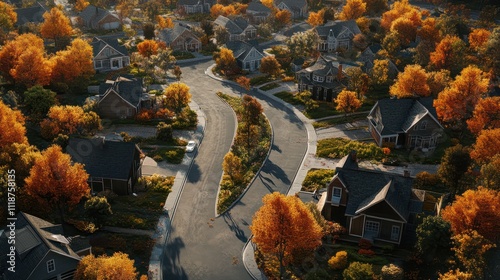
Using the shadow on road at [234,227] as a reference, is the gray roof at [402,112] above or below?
above

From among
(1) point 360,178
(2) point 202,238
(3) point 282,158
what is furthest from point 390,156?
(2) point 202,238

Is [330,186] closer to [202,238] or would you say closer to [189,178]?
[202,238]

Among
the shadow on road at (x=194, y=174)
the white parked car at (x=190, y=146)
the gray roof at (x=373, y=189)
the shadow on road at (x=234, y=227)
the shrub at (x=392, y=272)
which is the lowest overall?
the shadow on road at (x=194, y=174)

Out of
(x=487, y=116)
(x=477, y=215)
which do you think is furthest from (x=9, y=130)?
(x=487, y=116)

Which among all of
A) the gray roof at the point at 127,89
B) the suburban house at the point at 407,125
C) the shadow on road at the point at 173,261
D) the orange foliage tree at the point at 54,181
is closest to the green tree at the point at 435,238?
the shadow on road at the point at 173,261

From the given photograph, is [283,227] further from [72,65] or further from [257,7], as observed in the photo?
[257,7]

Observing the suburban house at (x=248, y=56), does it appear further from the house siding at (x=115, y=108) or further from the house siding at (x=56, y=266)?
the house siding at (x=56, y=266)

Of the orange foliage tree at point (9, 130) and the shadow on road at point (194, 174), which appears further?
the shadow on road at point (194, 174)

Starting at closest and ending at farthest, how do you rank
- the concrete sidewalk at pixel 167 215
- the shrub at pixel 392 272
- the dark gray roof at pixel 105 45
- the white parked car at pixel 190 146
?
the shrub at pixel 392 272 < the concrete sidewalk at pixel 167 215 < the white parked car at pixel 190 146 < the dark gray roof at pixel 105 45
